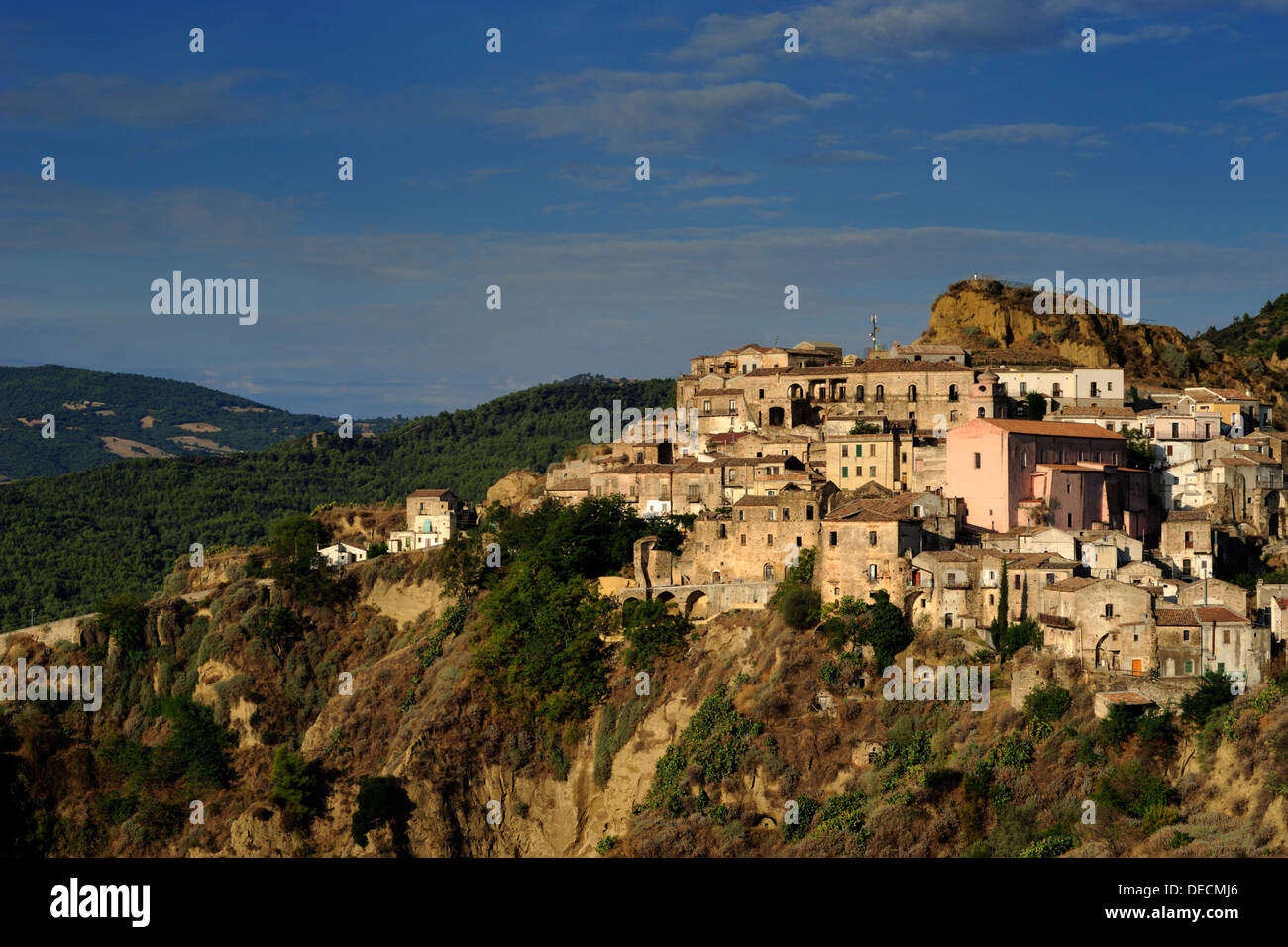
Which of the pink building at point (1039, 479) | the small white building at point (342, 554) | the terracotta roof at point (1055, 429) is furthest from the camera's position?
the small white building at point (342, 554)

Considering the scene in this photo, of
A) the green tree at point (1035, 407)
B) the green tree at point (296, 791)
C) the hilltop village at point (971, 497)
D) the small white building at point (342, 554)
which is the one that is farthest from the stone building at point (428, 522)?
the green tree at point (1035, 407)

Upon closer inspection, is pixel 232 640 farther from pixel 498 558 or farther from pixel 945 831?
pixel 945 831

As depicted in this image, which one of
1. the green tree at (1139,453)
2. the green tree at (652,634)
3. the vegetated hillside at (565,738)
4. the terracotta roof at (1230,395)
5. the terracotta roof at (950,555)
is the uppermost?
the terracotta roof at (1230,395)

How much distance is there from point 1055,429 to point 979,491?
4.13m

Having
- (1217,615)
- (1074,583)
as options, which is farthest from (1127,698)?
(1074,583)

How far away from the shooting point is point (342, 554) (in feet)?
259

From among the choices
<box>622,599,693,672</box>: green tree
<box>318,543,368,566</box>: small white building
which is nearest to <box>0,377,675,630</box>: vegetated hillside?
<box>318,543,368,566</box>: small white building

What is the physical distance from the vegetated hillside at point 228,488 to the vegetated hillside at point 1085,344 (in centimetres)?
3593

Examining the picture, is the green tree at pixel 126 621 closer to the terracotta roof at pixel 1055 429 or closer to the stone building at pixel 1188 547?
the terracotta roof at pixel 1055 429

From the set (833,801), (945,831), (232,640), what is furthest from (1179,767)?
(232,640)

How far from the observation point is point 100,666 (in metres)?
76.4

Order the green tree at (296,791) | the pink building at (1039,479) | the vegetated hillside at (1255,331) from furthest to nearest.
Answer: the vegetated hillside at (1255,331), the green tree at (296,791), the pink building at (1039,479)

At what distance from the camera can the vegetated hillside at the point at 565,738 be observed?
44.9 m

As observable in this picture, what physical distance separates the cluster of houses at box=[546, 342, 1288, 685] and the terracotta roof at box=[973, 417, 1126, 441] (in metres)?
0.13
